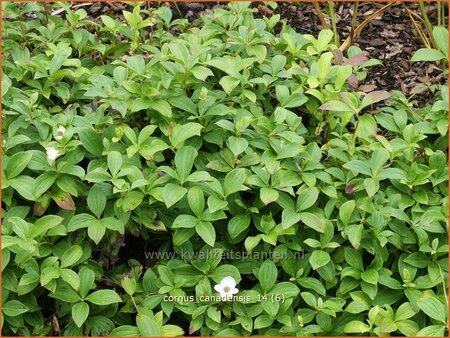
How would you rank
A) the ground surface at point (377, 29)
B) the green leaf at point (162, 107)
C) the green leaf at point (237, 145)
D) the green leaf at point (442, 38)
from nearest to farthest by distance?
the green leaf at point (237, 145) < the green leaf at point (162, 107) < the green leaf at point (442, 38) < the ground surface at point (377, 29)

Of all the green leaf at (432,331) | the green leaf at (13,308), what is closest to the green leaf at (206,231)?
the green leaf at (13,308)

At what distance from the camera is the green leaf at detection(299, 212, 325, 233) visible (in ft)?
7.86

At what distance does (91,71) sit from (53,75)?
203mm

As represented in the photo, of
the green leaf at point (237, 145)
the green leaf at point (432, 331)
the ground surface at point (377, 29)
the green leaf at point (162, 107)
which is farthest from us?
the ground surface at point (377, 29)

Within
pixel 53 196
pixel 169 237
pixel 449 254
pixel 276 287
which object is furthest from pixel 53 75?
pixel 449 254

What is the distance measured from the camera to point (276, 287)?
240 cm

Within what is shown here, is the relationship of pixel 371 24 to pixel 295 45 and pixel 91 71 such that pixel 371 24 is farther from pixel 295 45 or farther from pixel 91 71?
pixel 91 71

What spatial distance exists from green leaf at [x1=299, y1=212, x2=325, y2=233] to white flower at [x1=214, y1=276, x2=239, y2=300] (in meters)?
0.32

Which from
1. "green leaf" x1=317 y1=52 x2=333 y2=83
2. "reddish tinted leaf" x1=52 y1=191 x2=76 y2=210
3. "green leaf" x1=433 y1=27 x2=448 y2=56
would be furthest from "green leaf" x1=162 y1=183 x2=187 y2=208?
"green leaf" x1=433 y1=27 x2=448 y2=56

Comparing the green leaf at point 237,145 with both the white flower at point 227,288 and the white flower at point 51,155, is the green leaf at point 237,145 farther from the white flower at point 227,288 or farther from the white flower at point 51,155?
the white flower at point 51,155

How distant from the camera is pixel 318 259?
93.6 inches

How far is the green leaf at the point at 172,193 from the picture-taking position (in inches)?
91.4

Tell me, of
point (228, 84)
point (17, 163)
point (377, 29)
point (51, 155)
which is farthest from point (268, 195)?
point (377, 29)

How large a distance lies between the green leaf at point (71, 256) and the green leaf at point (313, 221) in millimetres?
752
